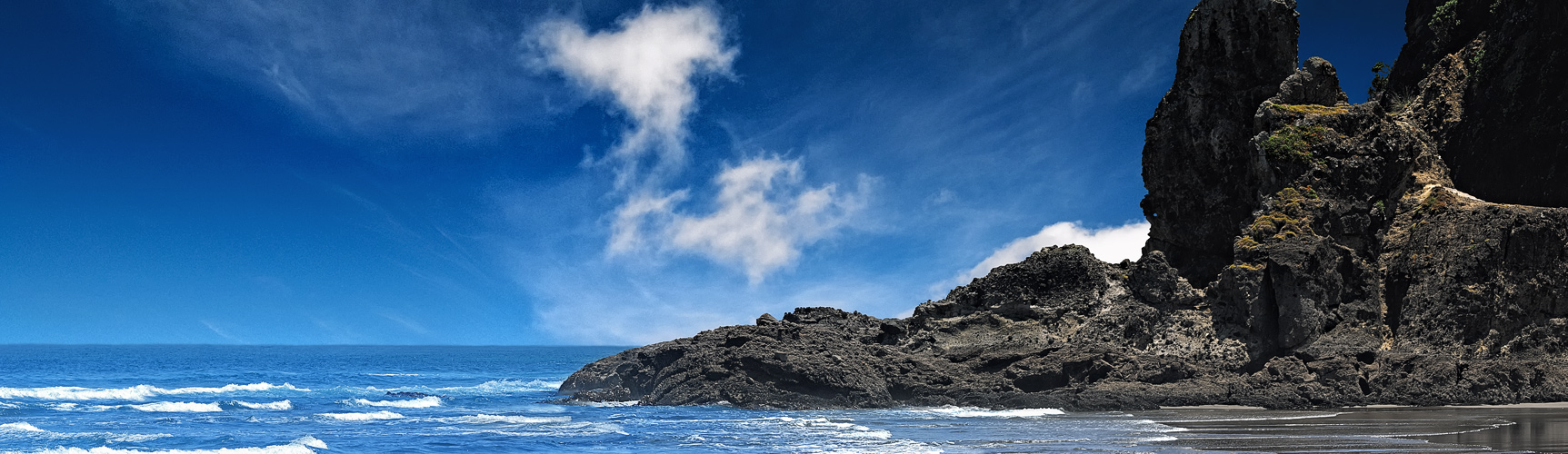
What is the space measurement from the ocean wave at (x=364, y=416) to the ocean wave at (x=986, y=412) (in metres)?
16.9

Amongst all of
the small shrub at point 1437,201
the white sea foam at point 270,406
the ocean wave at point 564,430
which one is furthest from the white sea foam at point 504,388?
the small shrub at point 1437,201

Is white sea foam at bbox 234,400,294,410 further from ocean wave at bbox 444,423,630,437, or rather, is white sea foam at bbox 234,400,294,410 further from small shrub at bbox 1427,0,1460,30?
small shrub at bbox 1427,0,1460,30

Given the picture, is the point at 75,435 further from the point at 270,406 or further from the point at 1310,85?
the point at 1310,85

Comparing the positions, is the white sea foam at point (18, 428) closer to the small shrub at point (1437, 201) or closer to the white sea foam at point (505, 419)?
the white sea foam at point (505, 419)

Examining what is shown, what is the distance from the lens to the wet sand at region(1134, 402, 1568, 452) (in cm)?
1806

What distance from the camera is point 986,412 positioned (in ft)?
93.2

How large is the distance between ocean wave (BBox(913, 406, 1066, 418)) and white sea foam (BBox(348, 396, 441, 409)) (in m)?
19.7

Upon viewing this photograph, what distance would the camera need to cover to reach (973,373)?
3184cm

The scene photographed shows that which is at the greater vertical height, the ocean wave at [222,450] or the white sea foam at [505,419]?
the white sea foam at [505,419]

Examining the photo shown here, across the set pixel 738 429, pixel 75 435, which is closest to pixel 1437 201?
pixel 738 429

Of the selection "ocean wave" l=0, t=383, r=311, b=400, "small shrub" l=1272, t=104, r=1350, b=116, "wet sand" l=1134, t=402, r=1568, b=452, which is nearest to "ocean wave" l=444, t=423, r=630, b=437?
"wet sand" l=1134, t=402, r=1568, b=452

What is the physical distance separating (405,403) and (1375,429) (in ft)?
109

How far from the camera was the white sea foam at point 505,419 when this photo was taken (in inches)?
1139

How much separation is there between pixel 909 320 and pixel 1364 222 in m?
15.2
